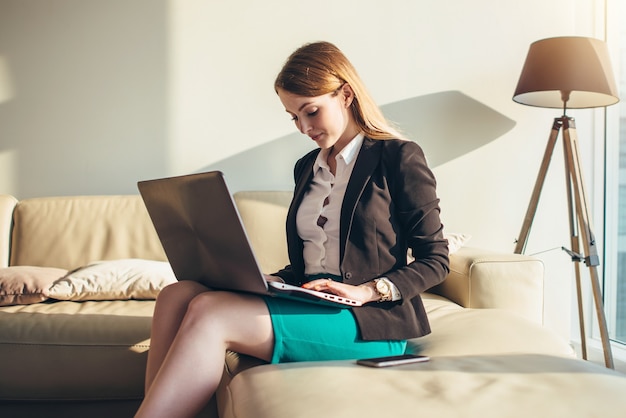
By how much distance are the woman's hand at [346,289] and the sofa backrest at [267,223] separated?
125 cm

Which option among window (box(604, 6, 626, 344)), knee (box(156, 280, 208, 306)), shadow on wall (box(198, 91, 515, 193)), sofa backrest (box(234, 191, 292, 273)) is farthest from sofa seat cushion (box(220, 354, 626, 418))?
window (box(604, 6, 626, 344))

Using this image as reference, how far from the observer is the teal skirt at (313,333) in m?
1.35

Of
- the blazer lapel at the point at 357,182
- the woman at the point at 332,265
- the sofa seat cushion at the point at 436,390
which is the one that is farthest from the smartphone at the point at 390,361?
the blazer lapel at the point at 357,182

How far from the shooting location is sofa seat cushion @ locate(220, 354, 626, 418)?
992 mm

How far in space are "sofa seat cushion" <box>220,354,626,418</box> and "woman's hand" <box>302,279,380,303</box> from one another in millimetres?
151

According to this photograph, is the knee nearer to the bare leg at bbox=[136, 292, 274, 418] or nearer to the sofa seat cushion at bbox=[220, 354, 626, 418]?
the bare leg at bbox=[136, 292, 274, 418]

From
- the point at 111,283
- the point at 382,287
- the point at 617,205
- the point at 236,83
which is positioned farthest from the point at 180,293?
the point at 617,205

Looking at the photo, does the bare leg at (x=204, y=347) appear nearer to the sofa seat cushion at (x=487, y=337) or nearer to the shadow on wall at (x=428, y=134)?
the sofa seat cushion at (x=487, y=337)

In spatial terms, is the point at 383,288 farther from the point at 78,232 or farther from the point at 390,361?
the point at 78,232

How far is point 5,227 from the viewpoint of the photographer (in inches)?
104

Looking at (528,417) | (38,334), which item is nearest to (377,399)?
(528,417)

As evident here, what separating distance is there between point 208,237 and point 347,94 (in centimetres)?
53

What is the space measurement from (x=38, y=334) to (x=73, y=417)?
271 millimetres

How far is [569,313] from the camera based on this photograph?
10.9 ft
